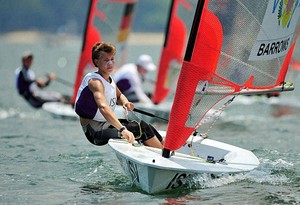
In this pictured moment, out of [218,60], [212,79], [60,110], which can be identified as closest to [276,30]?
[218,60]

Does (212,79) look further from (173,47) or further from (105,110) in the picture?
(173,47)

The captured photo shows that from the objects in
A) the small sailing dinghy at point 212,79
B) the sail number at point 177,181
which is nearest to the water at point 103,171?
the sail number at point 177,181

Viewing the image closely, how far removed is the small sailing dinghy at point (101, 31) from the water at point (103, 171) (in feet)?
2.10

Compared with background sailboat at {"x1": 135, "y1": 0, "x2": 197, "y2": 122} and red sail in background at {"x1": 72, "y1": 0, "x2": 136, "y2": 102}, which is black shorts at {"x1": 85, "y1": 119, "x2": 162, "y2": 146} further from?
red sail in background at {"x1": 72, "y1": 0, "x2": 136, "y2": 102}

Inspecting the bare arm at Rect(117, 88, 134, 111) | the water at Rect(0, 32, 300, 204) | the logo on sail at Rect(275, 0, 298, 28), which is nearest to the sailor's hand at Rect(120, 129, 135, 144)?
the water at Rect(0, 32, 300, 204)

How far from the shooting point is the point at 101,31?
12.5 meters

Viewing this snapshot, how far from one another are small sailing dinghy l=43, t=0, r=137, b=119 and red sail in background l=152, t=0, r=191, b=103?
3.63ft

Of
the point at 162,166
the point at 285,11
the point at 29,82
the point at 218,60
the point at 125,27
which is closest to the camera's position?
the point at 162,166

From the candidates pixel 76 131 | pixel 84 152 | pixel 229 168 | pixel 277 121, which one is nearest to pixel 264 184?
pixel 229 168

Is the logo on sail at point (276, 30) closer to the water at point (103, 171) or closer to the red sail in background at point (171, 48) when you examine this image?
the water at point (103, 171)

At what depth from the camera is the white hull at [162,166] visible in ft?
19.4

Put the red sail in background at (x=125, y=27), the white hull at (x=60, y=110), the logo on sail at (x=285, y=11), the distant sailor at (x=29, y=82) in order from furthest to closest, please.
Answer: the red sail in background at (x=125, y=27), the distant sailor at (x=29, y=82), the white hull at (x=60, y=110), the logo on sail at (x=285, y=11)

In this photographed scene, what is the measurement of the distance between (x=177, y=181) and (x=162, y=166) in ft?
1.21

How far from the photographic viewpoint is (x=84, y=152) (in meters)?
8.52
